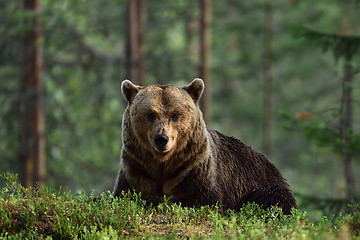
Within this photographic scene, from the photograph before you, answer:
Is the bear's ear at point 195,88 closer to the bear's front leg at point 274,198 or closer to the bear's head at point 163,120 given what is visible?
the bear's head at point 163,120

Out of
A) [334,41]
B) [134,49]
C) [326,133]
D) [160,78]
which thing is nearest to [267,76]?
[160,78]

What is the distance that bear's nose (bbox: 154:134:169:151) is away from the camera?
19.1ft

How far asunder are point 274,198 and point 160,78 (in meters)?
13.0

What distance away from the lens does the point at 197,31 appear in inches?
931

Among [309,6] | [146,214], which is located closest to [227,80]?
[309,6]

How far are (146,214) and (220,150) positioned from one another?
1.96 metres

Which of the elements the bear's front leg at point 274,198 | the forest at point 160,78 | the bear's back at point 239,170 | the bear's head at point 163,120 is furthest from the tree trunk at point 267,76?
the bear's head at point 163,120

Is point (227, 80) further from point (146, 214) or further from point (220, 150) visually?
point (146, 214)

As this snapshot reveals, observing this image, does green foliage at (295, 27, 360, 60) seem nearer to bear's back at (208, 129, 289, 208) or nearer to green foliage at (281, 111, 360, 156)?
green foliage at (281, 111, 360, 156)

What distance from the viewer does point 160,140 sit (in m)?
5.83

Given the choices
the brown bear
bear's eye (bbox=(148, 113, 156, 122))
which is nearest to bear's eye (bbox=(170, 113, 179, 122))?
the brown bear

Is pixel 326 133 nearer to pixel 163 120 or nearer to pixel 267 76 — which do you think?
pixel 163 120

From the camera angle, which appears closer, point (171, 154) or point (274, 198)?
point (171, 154)

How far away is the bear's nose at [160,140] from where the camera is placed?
581 cm
